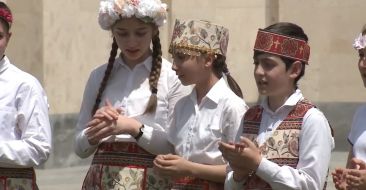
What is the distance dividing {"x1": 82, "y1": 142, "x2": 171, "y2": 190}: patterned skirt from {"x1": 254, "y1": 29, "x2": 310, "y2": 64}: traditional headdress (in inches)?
38.3

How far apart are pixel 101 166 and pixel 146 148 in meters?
0.26

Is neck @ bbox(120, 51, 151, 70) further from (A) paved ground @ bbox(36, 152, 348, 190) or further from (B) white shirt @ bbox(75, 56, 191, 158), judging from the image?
(A) paved ground @ bbox(36, 152, 348, 190)

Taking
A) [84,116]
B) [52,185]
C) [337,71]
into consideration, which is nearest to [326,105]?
[337,71]

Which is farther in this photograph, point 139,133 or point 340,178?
point 139,133

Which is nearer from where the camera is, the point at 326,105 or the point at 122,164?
the point at 122,164

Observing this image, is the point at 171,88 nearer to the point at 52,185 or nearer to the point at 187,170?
the point at 187,170

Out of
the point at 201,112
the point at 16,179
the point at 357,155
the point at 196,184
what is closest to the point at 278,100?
the point at 357,155

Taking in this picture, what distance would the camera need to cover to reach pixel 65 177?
38.3ft

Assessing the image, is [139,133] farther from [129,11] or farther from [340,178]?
[340,178]

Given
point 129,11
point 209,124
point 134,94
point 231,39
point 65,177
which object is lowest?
point 65,177

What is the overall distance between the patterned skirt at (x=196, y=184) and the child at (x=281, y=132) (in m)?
0.30

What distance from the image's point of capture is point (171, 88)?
19.0ft

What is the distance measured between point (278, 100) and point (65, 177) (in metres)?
6.83

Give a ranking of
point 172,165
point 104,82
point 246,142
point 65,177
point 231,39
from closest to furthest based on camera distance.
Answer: point 246,142
point 172,165
point 104,82
point 65,177
point 231,39
